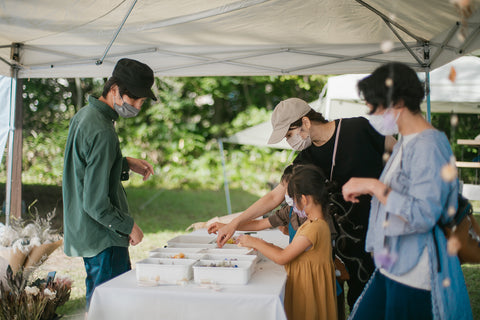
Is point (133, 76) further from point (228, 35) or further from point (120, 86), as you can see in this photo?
point (228, 35)

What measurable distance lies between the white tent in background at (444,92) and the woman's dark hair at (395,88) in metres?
5.06

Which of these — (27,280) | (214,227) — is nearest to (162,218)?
(27,280)

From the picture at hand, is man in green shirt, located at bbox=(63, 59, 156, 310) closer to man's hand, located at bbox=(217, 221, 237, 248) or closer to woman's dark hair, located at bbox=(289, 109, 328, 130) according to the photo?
man's hand, located at bbox=(217, 221, 237, 248)

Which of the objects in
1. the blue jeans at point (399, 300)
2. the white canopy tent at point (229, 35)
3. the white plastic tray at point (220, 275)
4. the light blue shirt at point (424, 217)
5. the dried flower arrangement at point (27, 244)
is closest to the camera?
the light blue shirt at point (424, 217)

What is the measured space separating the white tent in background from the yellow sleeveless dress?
4.81 m

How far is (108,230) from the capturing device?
6.99 ft

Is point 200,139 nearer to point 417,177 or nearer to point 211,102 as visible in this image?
point 211,102

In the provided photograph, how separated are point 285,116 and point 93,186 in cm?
97

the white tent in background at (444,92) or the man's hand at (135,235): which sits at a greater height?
the white tent in background at (444,92)

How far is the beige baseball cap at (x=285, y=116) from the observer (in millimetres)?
2289

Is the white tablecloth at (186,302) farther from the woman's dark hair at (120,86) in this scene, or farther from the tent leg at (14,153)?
the tent leg at (14,153)

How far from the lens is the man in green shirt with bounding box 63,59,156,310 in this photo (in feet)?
6.56

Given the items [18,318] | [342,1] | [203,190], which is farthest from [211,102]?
[18,318]

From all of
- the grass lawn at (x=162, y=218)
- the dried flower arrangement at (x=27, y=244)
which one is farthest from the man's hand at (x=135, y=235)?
the grass lawn at (x=162, y=218)
